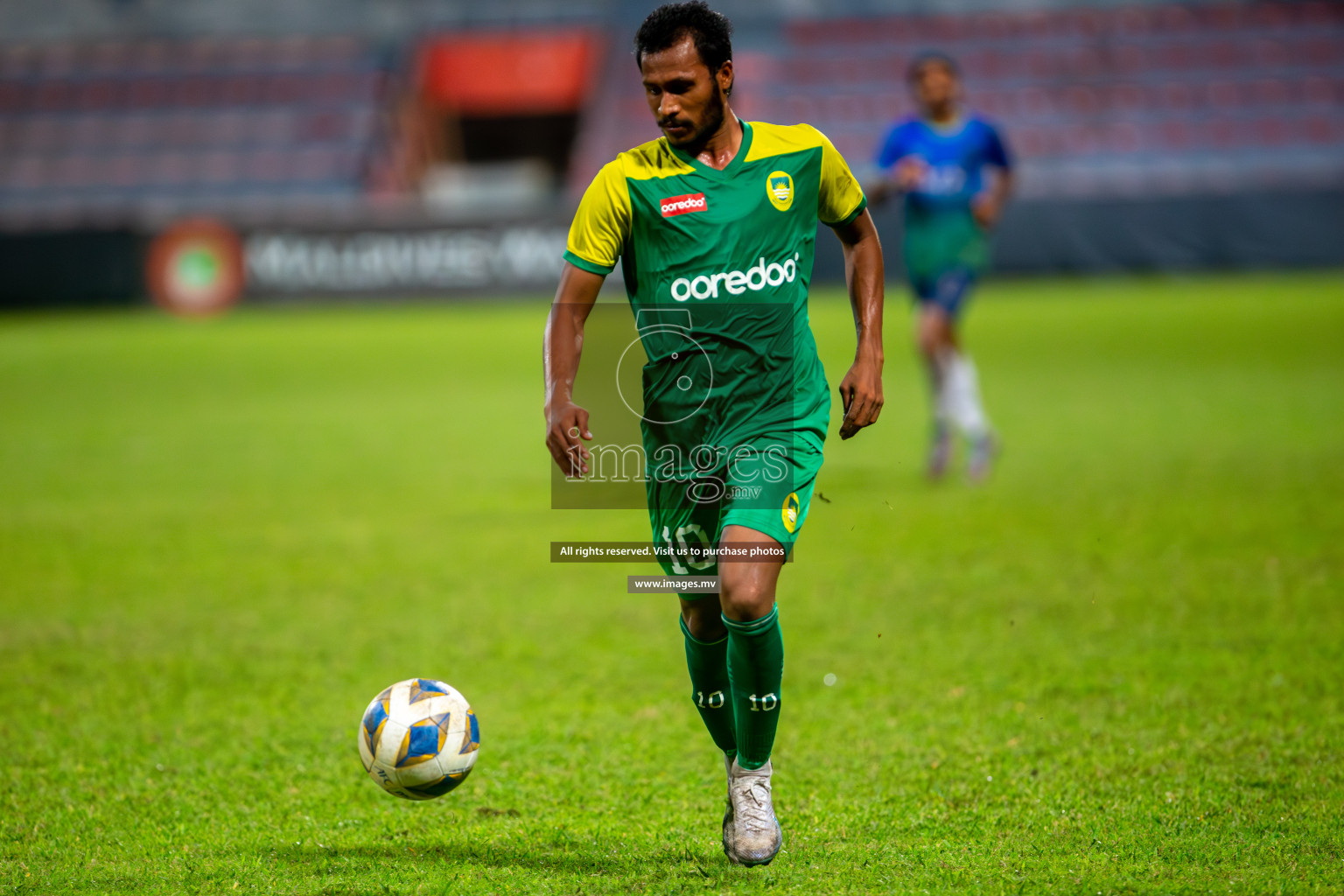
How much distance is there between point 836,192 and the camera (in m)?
3.76

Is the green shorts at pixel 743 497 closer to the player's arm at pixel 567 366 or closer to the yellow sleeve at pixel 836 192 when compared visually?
the player's arm at pixel 567 366

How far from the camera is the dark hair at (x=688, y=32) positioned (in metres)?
3.47

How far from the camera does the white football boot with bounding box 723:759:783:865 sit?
3.45m

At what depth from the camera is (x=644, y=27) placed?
11.5ft

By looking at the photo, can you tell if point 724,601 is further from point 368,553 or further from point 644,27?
point 368,553

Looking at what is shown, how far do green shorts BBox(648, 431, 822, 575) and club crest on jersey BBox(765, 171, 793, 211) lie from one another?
60cm

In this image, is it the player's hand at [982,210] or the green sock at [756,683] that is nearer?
the green sock at [756,683]

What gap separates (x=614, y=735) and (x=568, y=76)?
29.0 m

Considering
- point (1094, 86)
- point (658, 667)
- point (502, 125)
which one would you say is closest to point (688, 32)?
point (658, 667)

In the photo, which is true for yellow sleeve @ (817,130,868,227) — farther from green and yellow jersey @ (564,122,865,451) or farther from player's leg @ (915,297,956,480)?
player's leg @ (915,297,956,480)

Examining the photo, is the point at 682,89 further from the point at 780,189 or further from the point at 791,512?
the point at 791,512

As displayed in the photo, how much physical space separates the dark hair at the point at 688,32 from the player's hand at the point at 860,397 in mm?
864

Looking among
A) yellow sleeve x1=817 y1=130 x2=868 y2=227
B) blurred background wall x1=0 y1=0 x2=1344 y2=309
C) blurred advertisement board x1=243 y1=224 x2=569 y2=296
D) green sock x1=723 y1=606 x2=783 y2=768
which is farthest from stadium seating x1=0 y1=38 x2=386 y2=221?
green sock x1=723 y1=606 x2=783 y2=768

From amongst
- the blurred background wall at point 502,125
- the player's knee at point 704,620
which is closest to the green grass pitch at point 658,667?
the player's knee at point 704,620
